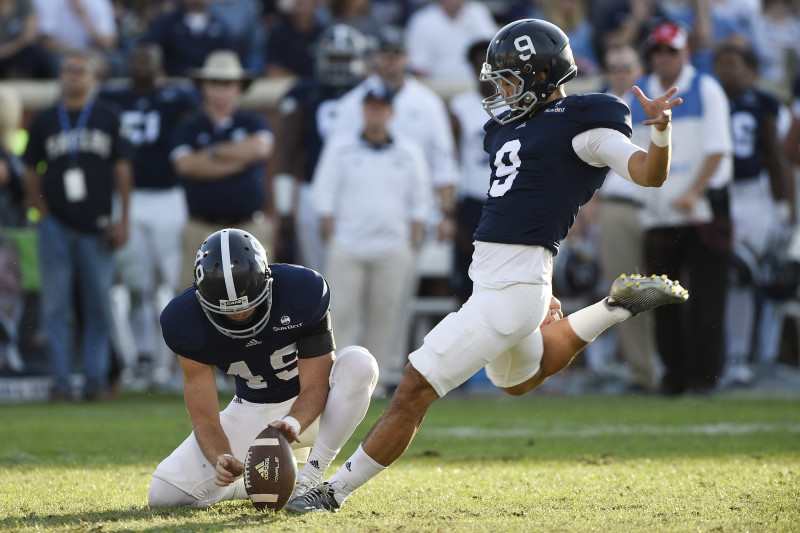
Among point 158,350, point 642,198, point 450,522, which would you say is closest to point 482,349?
point 450,522

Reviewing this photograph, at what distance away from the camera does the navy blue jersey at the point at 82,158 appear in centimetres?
850

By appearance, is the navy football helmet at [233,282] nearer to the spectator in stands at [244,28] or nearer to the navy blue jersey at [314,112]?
the navy blue jersey at [314,112]

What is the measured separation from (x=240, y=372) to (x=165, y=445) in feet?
Result: 5.53

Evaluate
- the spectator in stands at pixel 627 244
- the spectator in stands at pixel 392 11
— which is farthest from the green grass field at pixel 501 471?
the spectator in stands at pixel 392 11

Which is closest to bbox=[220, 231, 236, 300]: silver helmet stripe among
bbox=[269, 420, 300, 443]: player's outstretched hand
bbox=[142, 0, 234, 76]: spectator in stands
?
bbox=[269, 420, 300, 443]: player's outstretched hand

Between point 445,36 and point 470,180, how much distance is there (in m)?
2.43

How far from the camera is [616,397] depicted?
8625mm

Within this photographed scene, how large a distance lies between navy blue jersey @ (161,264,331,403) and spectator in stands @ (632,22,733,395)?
155 inches

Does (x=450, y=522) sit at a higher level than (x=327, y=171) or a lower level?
lower

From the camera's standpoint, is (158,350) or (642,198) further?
(158,350)

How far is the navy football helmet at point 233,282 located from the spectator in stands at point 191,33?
670 cm

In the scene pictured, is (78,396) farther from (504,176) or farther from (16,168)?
(504,176)

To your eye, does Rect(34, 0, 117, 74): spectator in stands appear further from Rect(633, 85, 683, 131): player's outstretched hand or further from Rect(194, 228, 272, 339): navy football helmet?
Rect(633, 85, 683, 131): player's outstretched hand

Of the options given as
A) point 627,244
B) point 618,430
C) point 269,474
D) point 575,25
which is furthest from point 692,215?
point 269,474
